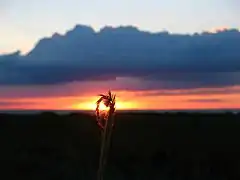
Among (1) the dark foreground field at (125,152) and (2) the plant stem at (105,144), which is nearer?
(2) the plant stem at (105,144)

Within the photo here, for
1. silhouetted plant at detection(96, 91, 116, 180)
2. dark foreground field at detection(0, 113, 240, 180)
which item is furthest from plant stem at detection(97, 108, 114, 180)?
dark foreground field at detection(0, 113, 240, 180)

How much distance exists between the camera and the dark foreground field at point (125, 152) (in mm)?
20250

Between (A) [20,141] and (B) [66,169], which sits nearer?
(B) [66,169]

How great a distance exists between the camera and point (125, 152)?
2880 centimetres

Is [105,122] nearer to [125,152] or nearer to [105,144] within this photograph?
[105,144]

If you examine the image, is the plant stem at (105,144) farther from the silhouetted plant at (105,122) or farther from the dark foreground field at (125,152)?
the dark foreground field at (125,152)

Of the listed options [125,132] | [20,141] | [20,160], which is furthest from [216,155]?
[125,132]

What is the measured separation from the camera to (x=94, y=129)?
3775 centimetres

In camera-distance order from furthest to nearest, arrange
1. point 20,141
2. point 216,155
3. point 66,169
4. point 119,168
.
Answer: point 20,141 → point 216,155 → point 119,168 → point 66,169

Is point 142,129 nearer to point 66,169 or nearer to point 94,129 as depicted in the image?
point 94,129

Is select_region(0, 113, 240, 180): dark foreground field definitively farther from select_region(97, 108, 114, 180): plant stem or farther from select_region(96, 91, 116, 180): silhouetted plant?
select_region(97, 108, 114, 180): plant stem

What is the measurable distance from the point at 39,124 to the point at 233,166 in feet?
74.1

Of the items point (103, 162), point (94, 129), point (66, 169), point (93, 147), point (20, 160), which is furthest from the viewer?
point (94, 129)

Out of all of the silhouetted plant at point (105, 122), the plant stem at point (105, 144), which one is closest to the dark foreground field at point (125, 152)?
the silhouetted plant at point (105, 122)
